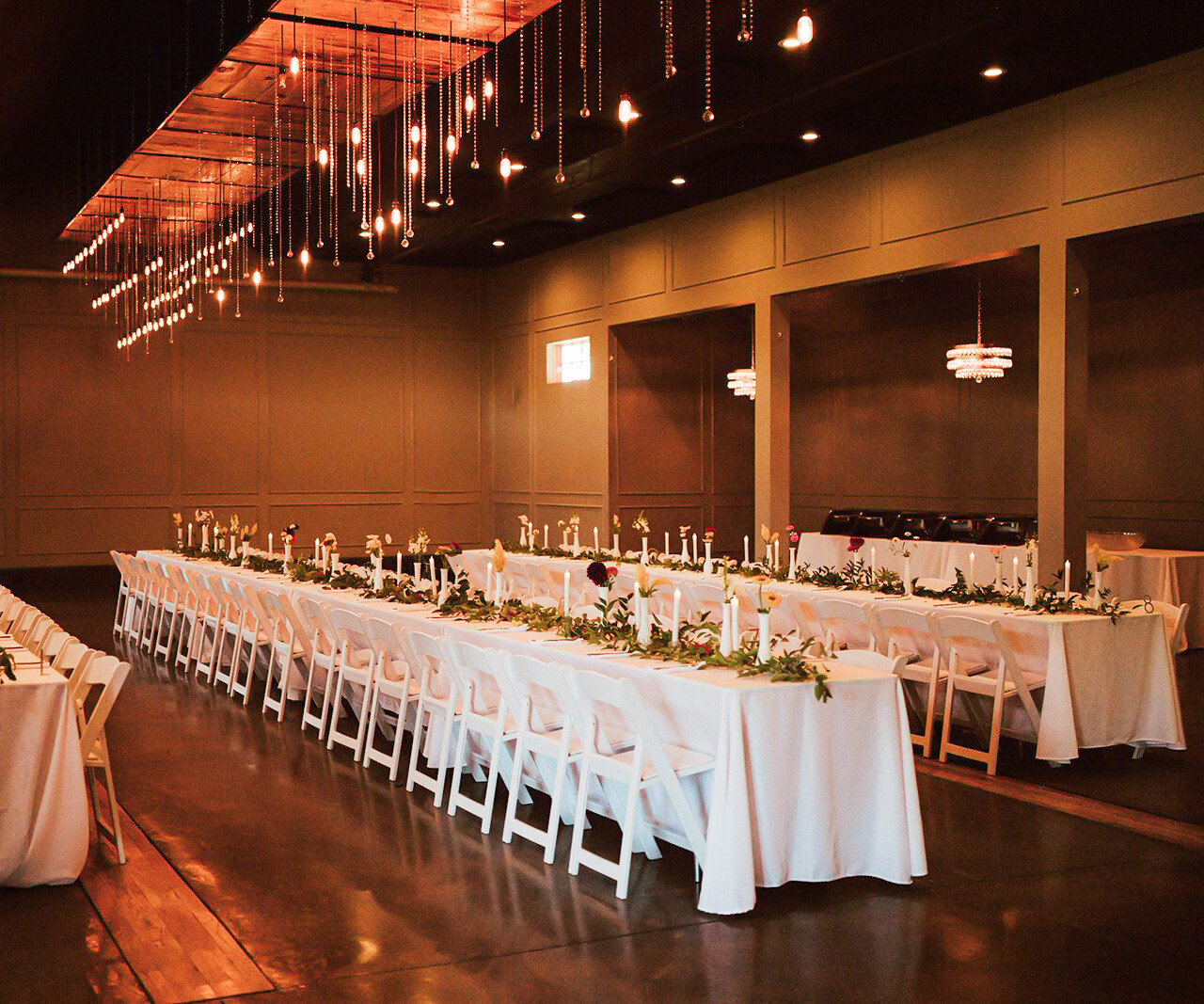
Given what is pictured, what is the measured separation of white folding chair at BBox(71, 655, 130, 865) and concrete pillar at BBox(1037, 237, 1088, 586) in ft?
23.0

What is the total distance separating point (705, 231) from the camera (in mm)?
14031

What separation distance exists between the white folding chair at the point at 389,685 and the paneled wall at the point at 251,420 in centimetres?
1097

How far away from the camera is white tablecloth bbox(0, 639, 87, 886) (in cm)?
496

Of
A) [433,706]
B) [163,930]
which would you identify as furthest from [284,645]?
[163,930]

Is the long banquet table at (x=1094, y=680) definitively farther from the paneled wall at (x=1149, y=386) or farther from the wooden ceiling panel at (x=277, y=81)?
the paneled wall at (x=1149, y=386)

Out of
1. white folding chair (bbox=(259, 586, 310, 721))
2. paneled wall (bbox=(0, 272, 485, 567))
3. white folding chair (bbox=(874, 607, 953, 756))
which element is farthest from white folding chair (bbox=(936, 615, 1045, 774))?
paneled wall (bbox=(0, 272, 485, 567))

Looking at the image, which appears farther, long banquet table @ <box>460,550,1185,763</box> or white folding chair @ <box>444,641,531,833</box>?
long banquet table @ <box>460,550,1185,763</box>

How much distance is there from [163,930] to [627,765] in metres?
1.74

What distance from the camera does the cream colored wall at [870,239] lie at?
30.5 feet

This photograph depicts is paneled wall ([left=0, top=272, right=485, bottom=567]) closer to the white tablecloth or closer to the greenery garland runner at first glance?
the greenery garland runner

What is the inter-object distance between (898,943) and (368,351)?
51.2ft

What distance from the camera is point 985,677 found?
7.07 m

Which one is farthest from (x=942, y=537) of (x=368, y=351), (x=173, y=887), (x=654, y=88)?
(x=173, y=887)

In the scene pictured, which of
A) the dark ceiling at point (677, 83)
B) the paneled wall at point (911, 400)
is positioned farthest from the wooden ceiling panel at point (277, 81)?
the paneled wall at point (911, 400)
